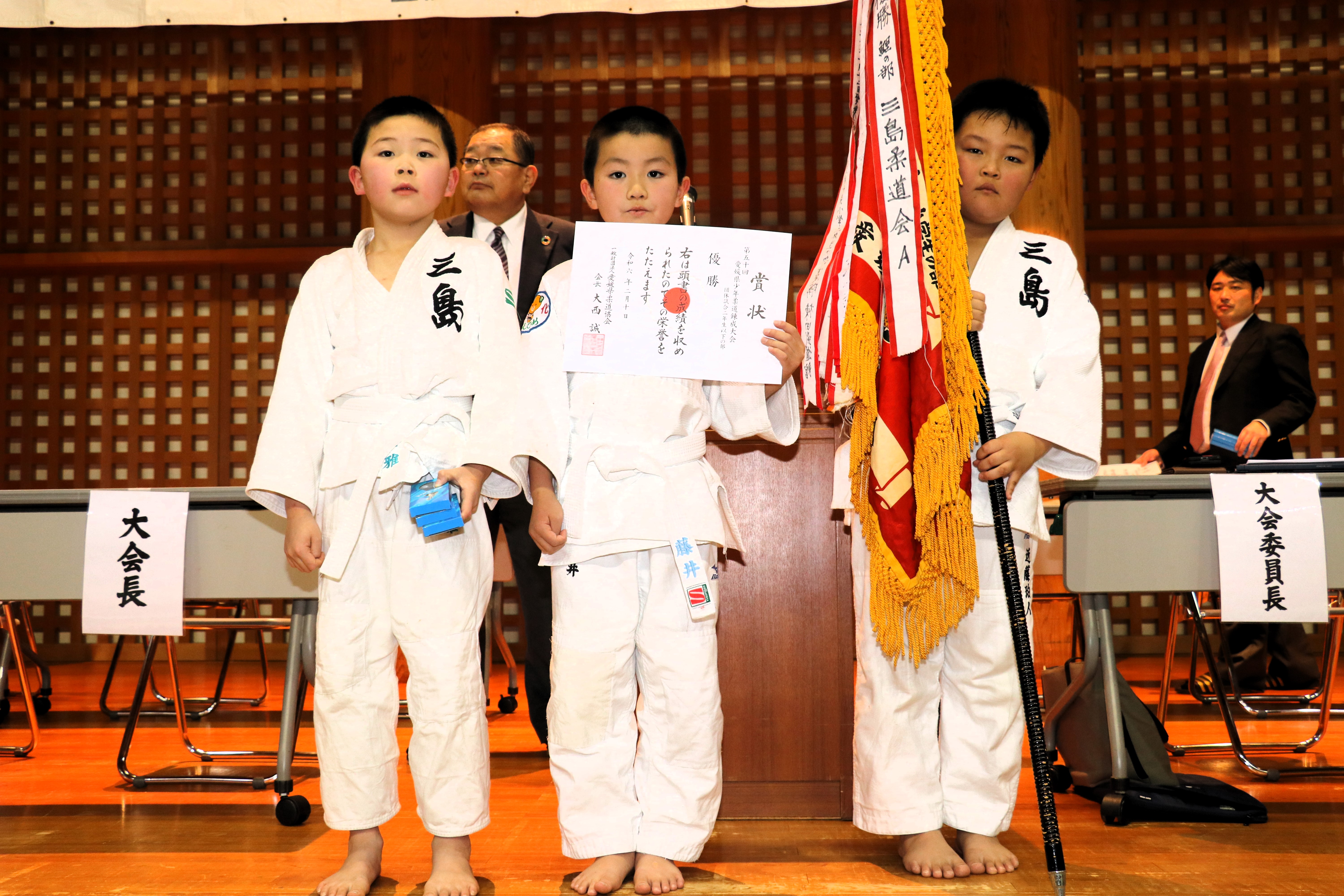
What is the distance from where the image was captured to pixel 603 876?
220 centimetres

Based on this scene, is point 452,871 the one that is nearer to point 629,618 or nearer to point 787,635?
point 629,618

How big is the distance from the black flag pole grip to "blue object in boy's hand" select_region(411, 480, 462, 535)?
3.62 ft

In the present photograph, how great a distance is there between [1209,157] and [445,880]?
6.46 meters

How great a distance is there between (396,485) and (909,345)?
1.11 m

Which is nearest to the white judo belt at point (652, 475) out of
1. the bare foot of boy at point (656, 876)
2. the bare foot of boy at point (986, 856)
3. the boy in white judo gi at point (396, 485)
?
the boy in white judo gi at point (396, 485)

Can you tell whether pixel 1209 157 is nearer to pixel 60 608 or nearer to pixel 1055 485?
pixel 1055 485

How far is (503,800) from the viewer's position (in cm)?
304

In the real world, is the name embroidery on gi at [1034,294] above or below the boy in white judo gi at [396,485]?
above

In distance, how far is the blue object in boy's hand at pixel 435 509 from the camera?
2.12 m

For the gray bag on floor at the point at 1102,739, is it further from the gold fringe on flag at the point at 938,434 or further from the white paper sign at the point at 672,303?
the white paper sign at the point at 672,303

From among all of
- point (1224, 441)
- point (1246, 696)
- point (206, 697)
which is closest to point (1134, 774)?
point (1224, 441)

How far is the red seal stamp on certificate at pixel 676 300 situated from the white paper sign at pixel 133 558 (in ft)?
5.37

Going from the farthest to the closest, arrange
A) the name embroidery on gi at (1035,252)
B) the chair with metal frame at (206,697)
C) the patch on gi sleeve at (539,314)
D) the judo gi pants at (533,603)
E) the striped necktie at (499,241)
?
the chair with metal frame at (206,697), the striped necktie at (499,241), the judo gi pants at (533,603), the name embroidery on gi at (1035,252), the patch on gi sleeve at (539,314)

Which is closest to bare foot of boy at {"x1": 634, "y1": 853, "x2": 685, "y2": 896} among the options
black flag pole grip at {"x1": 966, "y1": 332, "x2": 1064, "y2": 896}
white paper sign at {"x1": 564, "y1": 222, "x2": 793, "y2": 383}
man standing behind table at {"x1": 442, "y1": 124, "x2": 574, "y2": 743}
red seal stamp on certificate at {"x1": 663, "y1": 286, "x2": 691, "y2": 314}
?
black flag pole grip at {"x1": 966, "y1": 332, "x2": 1064, "y2": 896}
